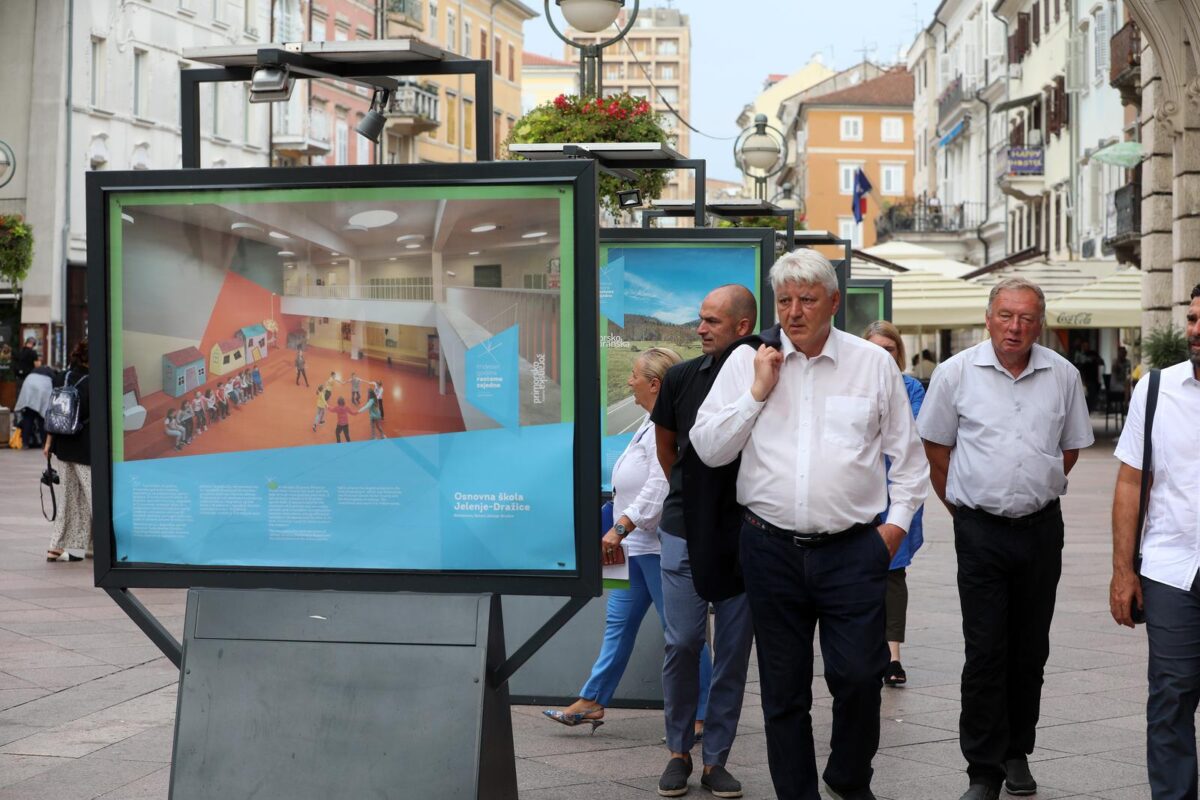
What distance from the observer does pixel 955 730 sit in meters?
8.15

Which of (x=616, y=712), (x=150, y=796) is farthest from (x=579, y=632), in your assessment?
(x=150, y=796)

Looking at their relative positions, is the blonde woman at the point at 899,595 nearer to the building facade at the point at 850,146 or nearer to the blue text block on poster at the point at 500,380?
the blue text block on poster at the point at 500,380

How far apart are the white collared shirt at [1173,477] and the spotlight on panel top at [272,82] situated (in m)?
3.00

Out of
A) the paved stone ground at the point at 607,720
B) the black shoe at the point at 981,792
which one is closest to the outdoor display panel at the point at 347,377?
the paved stone ground at the point at 607,720

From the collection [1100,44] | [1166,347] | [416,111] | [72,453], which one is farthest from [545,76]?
[72,453]

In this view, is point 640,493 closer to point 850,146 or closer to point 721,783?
point 721,783

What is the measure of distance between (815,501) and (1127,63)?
28471 millimetres

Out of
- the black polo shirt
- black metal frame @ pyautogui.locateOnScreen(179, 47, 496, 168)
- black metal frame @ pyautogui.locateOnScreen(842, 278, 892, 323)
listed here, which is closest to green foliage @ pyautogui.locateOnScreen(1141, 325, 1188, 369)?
black metal frame @ pyautogui.locateOnScreen(842, 278, 892, 323)

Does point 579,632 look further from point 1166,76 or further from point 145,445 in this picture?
point 1166,76

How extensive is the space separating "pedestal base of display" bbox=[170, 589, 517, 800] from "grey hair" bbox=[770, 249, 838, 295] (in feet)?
4.60

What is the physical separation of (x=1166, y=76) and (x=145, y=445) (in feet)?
57.5

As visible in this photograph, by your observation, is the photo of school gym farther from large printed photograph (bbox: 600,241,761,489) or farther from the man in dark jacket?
large printed photograph (bbox: 600,241,761,489)

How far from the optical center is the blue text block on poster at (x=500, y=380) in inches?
226

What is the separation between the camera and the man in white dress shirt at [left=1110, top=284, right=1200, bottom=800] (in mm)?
5703
